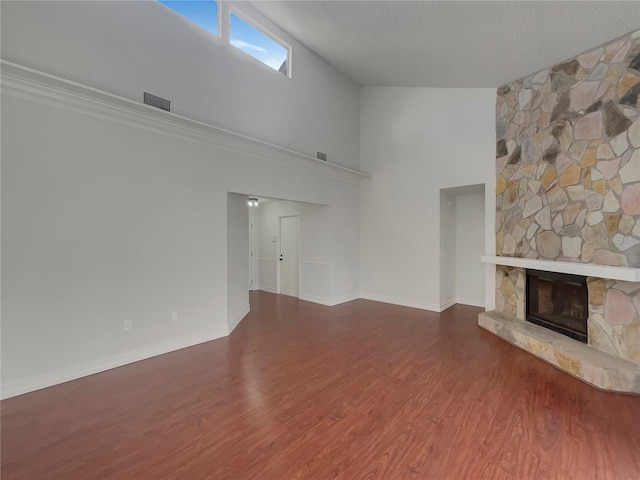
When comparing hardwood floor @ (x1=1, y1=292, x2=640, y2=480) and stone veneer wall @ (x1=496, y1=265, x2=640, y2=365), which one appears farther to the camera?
stone veneer wall @ (x1=496, y1=265, x2=640, y2=365)

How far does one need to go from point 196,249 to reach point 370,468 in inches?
124

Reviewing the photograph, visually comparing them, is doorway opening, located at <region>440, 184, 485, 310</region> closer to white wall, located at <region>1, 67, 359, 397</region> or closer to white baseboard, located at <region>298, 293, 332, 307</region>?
white baseboard, located at <region>298, 293, 332, 307</region>

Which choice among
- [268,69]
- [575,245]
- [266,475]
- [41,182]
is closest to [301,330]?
[266,475]

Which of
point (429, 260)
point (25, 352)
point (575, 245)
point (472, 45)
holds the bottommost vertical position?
point (25, 352)

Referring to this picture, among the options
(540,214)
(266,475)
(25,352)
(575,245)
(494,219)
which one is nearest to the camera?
(266,475)

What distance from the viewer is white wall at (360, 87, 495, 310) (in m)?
5.10

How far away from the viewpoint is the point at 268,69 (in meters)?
4.77

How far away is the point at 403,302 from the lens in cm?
Answer: 605

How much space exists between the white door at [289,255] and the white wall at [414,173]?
155 centimetres

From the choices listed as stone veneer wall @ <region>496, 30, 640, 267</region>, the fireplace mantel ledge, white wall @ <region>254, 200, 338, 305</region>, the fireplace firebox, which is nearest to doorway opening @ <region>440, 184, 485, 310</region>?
stone veneer wall @ <region>496, 30, 640, 267</region>

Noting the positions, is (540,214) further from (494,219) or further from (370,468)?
(370,468)

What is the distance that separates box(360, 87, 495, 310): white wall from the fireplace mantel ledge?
2.69ft

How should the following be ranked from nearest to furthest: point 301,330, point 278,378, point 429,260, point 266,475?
point 266,475 → point 278,378 → point 301,330 → point 429,260

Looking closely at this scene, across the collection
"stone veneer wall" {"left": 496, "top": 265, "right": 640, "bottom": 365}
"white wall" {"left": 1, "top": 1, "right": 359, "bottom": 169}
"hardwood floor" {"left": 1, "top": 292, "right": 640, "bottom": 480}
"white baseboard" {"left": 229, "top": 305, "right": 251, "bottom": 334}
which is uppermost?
"white wall" {"left": 1, "top": 1, "right": 359, "bottom": 169}
